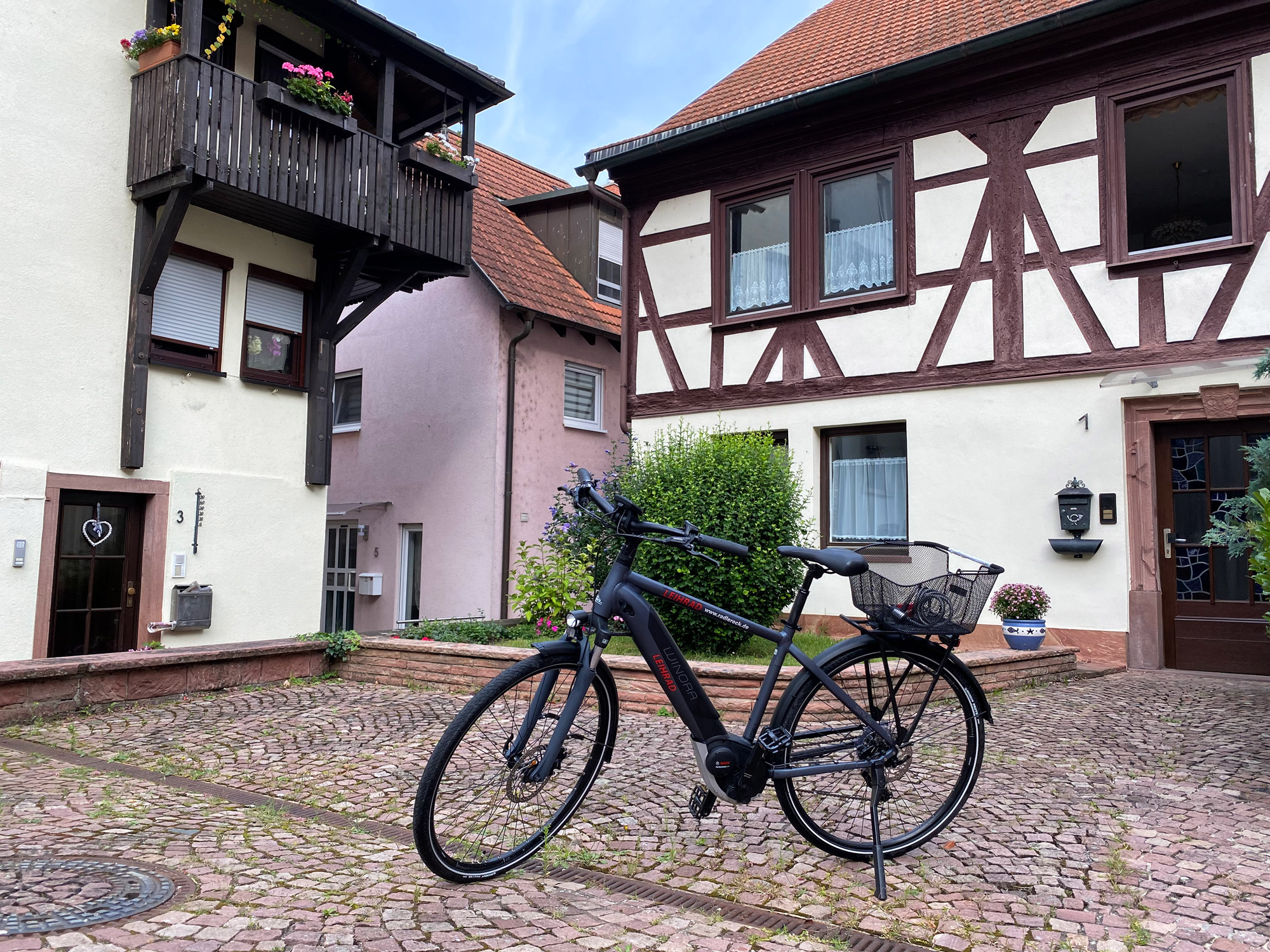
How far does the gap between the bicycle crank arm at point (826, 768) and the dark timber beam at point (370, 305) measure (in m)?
9.18

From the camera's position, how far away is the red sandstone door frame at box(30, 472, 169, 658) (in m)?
8.61

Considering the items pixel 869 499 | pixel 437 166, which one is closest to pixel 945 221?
pixel 869 499

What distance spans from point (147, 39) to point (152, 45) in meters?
0.07

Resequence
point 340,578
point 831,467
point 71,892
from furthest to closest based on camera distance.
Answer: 1. point 340,578
2. point 831,467
3. point 71,892

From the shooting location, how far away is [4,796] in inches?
171

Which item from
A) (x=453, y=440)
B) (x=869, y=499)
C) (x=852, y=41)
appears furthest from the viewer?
(x=453, y=440)

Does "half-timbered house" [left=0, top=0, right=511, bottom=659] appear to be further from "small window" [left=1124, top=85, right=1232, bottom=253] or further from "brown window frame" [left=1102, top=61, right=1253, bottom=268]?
"small window" [left=1124, top=85, right=1232, bottom=253]

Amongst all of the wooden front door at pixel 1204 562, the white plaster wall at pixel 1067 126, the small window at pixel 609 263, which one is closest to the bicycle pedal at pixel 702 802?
the wooden front door at pixel 1204 562

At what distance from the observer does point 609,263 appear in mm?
16266

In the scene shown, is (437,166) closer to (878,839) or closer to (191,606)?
(191,606)

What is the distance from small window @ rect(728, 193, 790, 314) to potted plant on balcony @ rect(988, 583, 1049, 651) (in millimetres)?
4329

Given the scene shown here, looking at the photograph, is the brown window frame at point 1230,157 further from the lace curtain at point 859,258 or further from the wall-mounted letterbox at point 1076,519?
the lace curtain at point 859,258

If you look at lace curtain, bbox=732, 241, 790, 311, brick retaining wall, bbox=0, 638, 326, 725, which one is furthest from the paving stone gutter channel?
lace curtain, bbox=732, 241, 790, 311

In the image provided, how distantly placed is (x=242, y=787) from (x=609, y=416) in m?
11.6
